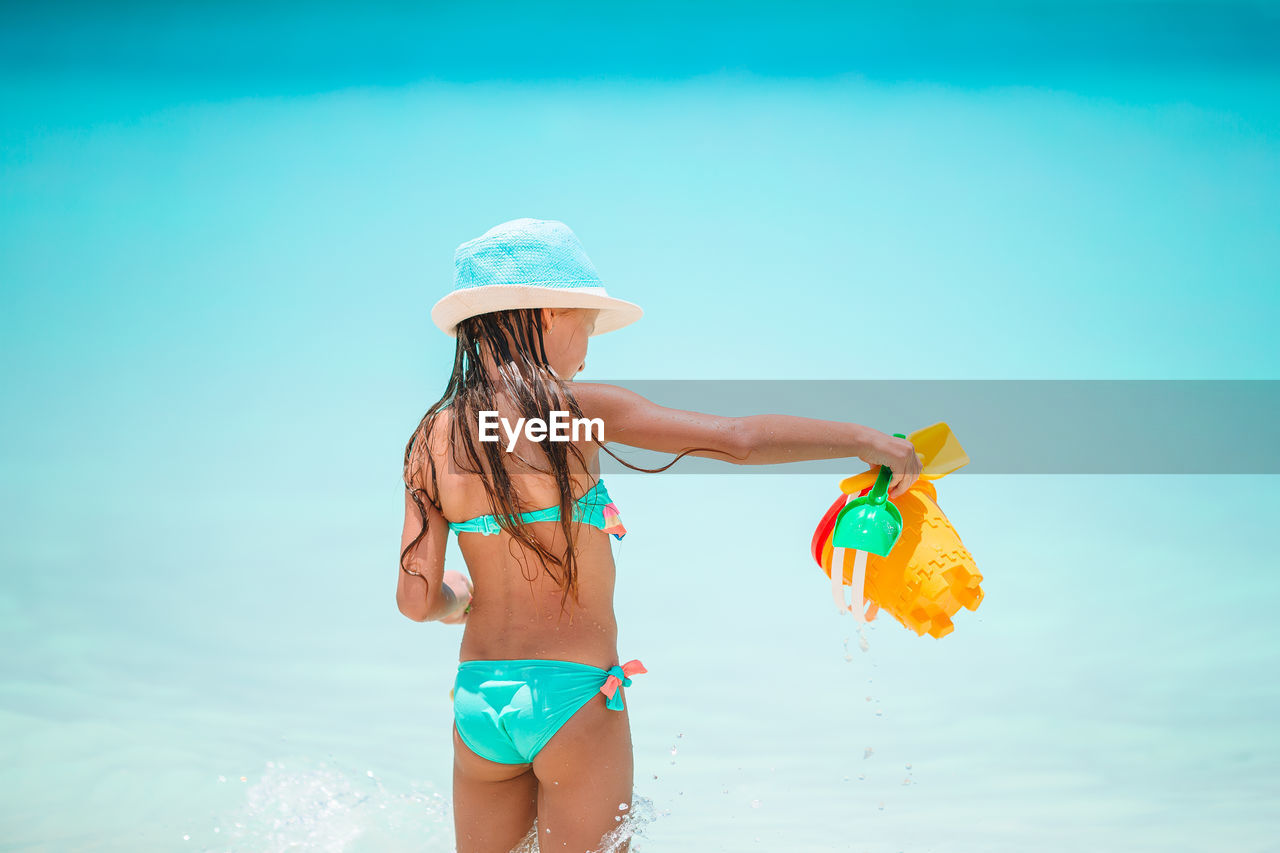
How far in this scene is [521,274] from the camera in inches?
83.5

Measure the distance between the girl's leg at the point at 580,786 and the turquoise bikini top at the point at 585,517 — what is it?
359 millimetres

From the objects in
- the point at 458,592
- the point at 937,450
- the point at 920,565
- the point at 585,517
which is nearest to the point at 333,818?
the point at 458,592

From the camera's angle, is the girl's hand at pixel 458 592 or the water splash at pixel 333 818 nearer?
the girl's hand at pixel 458 592

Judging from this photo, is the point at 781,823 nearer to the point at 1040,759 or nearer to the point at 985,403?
the point at 1040,759

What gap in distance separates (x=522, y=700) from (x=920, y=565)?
902mm

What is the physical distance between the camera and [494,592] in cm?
211

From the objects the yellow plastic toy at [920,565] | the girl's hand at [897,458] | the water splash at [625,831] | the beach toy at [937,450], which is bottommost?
the water splash at [625,831]

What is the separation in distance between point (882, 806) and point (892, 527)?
3421mm

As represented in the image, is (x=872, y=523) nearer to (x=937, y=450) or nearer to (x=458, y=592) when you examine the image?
(x=937, y=450)

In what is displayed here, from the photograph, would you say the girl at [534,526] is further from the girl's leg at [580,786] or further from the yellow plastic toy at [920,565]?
the yellow plastic toy at [920,565]

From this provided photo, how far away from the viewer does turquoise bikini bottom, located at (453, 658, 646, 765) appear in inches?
79.7

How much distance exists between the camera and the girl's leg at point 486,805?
84.2 inches

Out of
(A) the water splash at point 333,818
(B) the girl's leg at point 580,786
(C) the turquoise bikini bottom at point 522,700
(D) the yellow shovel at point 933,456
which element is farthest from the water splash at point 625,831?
(A) the water splash at point 333,818

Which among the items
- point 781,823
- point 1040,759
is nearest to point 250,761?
point 781,823
